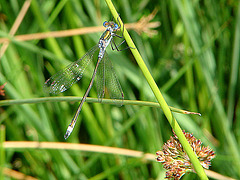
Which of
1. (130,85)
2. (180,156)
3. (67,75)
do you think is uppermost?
(130,85)

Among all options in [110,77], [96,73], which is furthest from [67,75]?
[110,77]

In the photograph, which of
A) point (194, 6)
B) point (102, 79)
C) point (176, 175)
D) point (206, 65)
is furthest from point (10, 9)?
point (176, 175)

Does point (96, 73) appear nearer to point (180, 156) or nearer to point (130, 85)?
point (130, 85)

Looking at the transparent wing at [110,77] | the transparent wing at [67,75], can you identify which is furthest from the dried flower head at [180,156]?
the transparent wing at [67,75]

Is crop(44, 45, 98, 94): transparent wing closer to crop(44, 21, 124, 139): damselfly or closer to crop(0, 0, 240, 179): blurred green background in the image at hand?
crop(44, 21, 124, 139): damselfly

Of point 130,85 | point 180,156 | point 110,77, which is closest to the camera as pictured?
point 180,156

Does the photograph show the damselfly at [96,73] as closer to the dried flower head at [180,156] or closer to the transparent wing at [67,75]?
the transparent wing at [67,75]
